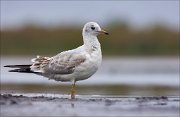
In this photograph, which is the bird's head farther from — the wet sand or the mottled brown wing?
the wet sand

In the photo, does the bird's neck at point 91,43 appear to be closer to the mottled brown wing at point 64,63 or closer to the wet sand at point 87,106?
the mottled brown wing at point 64,63

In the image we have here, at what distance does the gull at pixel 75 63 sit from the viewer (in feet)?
47.9

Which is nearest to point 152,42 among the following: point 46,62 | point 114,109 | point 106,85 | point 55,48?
point 55,48

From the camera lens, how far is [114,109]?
12.7m

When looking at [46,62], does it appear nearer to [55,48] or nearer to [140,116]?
[140,116]

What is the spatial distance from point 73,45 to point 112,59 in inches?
152

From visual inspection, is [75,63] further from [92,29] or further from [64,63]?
[92,29]

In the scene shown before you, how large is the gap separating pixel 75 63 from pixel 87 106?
170 cm

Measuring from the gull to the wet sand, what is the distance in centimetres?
46

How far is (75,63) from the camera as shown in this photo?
14.7 metres

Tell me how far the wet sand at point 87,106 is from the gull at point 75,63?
458 millimetres

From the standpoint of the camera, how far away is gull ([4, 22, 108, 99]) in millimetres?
14609

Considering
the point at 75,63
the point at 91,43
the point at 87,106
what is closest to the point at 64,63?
the point at 75,63

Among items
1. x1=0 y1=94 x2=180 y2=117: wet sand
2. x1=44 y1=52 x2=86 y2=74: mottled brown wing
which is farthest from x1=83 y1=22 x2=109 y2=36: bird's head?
x1=0 y1=94 x2=180 y2=117: wet sand
